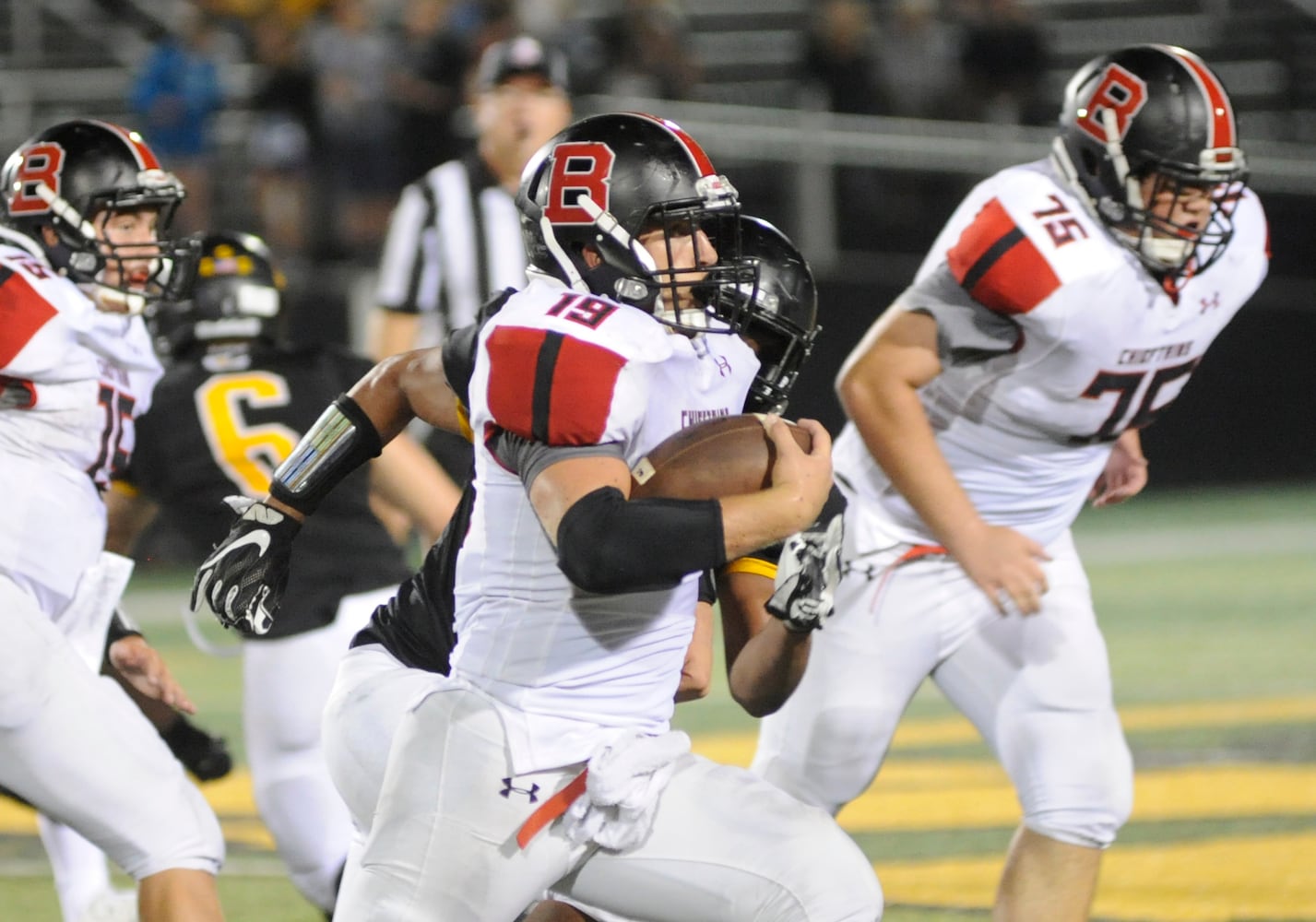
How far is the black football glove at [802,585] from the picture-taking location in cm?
270

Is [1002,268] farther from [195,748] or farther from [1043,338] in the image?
[195,748]

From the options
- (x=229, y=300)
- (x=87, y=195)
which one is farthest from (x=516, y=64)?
(x=87, y=195)

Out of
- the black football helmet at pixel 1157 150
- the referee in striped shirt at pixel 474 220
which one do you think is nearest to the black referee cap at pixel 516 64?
the referee in striped shirt at pixel 474 220

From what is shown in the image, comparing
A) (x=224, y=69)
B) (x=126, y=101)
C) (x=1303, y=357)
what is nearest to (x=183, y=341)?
(x=224, y=69)

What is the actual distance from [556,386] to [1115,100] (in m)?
1.63

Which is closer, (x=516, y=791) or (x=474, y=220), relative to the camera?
(x=516, y=791)

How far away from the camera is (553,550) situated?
2.68 meters

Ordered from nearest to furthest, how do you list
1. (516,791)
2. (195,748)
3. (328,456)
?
1. (516,791)
2. (328,456)
3. (195,748)

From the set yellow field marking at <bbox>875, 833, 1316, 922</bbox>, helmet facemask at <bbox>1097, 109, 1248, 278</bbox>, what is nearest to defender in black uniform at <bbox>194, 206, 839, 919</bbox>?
helmet facemask at <bbox>1097, 109, 1248, 278</bbox>

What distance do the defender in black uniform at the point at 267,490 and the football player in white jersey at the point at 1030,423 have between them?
111 cm

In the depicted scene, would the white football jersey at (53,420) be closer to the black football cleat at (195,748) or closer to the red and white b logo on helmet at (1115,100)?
the black football cleat at (195,748)

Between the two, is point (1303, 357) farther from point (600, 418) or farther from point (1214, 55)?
point (600, 418)

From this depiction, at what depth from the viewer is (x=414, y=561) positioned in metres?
Answer: 10.9

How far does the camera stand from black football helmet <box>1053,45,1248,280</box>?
11.8 ft
